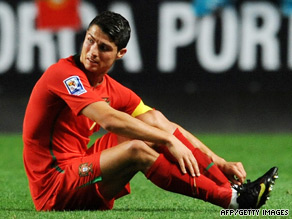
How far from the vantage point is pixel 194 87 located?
36.7ft

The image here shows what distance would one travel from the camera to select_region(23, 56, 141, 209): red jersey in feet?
16.4

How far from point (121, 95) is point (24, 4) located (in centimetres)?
567

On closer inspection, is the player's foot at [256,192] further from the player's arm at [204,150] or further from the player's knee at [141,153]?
the player's knee at [141,153]

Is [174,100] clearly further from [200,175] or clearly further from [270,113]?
[200,175]

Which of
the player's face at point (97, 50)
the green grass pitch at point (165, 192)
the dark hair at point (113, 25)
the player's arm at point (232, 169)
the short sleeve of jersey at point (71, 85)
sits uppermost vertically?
the dark hair at point (113, 25)

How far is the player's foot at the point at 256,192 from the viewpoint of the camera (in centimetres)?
479

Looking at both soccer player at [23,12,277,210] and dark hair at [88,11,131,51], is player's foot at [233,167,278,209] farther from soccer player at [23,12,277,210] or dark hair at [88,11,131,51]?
dark hair at [88,11,131,51]

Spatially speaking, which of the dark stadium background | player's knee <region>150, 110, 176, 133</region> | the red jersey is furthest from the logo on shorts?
the dark stadium background

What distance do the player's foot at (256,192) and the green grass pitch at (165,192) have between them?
223 millimetres

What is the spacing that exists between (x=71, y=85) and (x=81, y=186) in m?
0.61

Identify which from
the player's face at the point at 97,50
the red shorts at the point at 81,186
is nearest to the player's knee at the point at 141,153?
the red shorts at the point at 81,186

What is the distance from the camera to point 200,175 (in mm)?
4812

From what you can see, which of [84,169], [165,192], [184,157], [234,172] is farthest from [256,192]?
[165,192]

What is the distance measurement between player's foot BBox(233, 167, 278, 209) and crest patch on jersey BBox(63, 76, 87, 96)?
111cm
